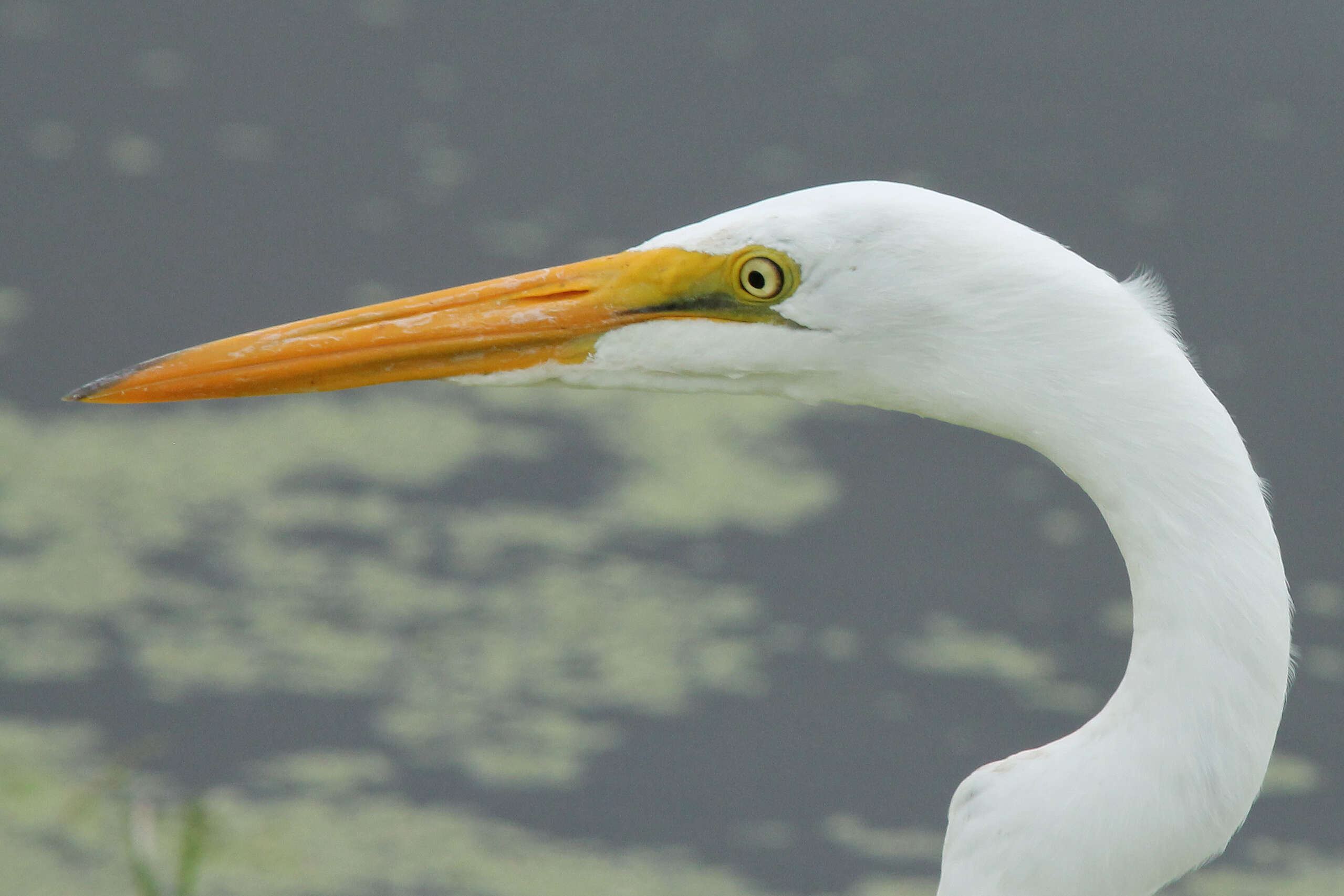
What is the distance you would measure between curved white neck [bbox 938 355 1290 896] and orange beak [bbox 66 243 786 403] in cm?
58

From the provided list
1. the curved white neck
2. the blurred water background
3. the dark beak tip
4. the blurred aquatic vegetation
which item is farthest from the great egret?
the blurred aquatic vegetation

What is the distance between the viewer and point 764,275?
197 centimetres

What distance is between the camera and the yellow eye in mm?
1960

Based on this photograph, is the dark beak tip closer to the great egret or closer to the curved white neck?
the great egret

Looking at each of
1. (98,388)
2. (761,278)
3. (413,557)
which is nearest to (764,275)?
(761,278)

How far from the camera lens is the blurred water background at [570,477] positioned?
14.8ft

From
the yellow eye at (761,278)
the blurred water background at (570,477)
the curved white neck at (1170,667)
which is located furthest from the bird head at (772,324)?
the blurred water background at (570,477)

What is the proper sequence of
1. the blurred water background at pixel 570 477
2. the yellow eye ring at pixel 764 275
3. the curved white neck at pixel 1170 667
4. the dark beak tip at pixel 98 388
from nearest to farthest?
the curved white neck at pixel 1170 667, the yellow eye ring at pixel 764 275, the dark beak tip at pixel 98 388, the blurred water background at pixel 570 477

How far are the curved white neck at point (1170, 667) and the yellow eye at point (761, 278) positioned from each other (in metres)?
0.39

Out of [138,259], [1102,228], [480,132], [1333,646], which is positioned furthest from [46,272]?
[1333,646]

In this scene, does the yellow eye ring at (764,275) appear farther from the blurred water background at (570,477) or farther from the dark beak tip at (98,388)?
the blurred water background at (570,477)

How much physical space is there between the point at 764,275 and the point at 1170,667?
69 cm

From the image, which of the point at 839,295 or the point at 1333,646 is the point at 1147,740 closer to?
the point at 839,295

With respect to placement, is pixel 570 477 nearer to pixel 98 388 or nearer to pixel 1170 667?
pixel 98 388
